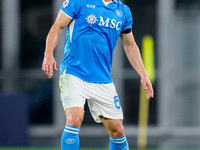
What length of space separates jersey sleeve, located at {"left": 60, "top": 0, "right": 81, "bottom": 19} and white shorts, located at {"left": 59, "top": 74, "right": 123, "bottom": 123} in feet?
1.72

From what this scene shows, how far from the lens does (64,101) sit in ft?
13.7

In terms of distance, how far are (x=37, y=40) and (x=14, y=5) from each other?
77 cm

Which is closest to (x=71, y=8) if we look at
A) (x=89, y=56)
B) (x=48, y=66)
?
(x=89, y=56)

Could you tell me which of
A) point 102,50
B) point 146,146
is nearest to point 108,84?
point 102,50

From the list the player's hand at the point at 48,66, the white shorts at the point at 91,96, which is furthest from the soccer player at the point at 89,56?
the player's hand at the point at 48,66

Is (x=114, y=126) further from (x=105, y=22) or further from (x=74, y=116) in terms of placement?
(x=105, y=22)

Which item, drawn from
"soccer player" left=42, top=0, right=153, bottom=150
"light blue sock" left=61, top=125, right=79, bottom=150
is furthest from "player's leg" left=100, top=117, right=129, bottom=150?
"light blue sock" left=61, top=125, right=79, bottom=150

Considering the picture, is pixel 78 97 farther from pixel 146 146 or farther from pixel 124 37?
pixel 146 146

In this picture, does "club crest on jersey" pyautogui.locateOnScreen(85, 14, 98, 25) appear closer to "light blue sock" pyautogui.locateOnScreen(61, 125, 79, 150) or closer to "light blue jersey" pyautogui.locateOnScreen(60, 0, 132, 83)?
"light blue jersey" pyautogui.locateOnScreen(60, 0, 132, 83)

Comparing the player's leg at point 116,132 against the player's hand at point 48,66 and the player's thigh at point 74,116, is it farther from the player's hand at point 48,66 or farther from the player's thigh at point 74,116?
the player's hand at point 48,66

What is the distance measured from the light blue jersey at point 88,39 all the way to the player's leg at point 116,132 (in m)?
0.38

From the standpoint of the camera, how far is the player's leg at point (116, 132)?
14.5 ft

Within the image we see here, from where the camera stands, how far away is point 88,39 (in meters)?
4.27

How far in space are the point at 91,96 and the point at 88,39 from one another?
489mm
